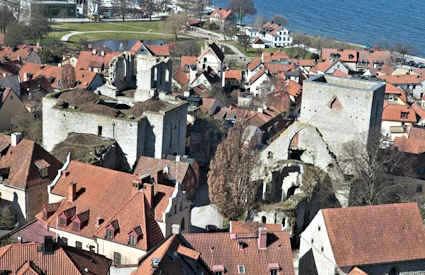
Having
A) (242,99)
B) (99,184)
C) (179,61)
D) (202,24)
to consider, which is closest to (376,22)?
(202,24)

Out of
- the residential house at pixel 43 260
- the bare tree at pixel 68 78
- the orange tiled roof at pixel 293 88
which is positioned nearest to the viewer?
the residential house at pixel 43 260

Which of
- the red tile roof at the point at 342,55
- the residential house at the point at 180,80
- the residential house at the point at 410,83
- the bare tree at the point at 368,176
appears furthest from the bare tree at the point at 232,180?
the red tile roof at the point at 342,55

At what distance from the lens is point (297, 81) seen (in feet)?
254

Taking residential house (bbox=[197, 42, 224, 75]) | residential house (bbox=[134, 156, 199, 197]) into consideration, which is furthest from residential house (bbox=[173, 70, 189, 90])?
residential house (bbox=[134, 156, 199, 197])

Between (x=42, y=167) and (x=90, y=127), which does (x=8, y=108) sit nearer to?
(x=90, y=127)

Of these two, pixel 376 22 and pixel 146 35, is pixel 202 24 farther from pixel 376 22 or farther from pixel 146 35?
pixel 376 22

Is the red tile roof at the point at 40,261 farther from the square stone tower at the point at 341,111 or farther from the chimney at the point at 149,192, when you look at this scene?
the square stone tower at the point at 341,111

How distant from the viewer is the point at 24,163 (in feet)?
114

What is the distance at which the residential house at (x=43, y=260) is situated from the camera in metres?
24.2

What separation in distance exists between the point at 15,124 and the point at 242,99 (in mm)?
26948

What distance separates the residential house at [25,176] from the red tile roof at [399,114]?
35.1 metres

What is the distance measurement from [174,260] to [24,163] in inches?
570

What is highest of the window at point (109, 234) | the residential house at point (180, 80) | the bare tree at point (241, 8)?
the bare tree at point (241, 8)

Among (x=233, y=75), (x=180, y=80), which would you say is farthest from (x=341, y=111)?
(x=233, y=75)
